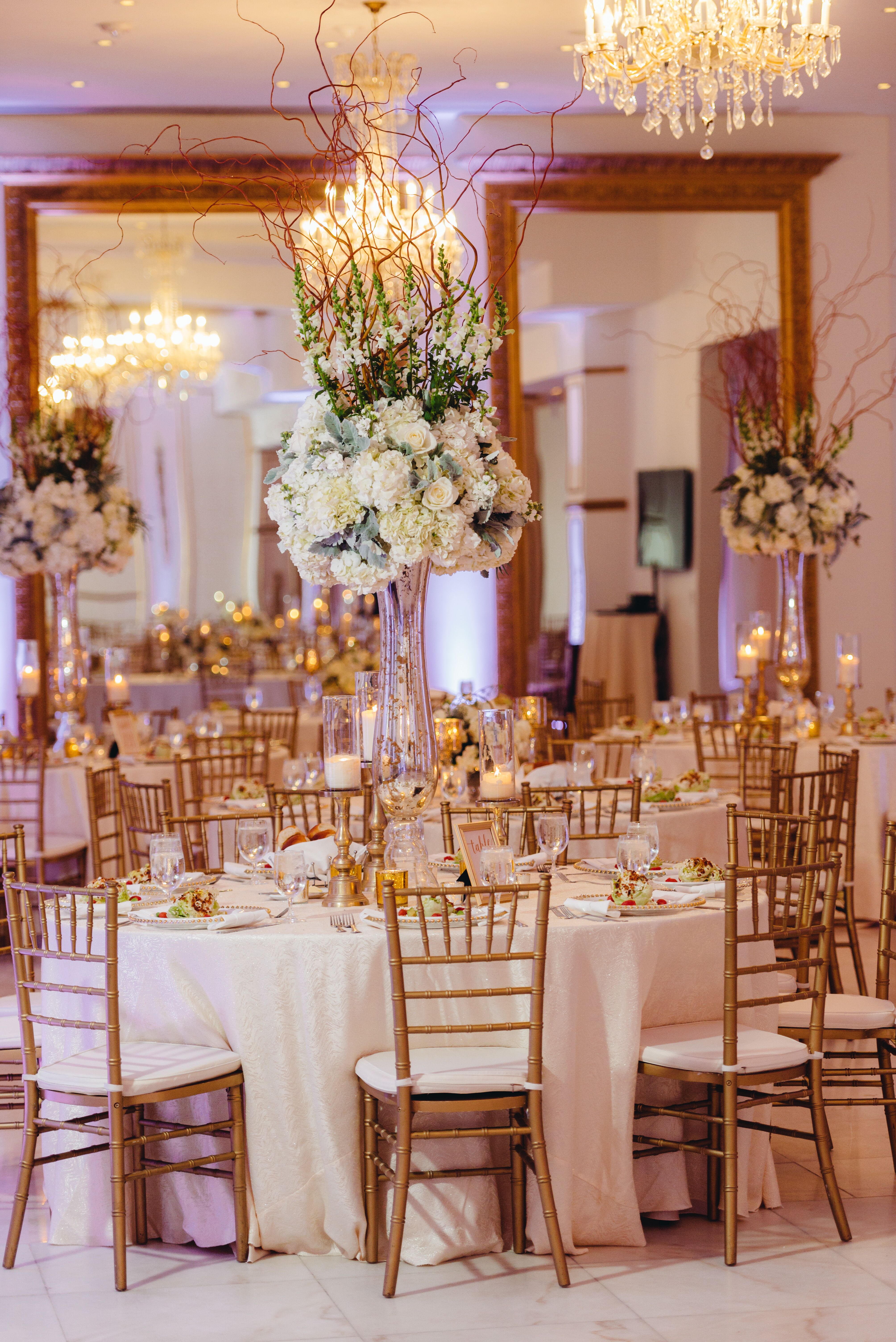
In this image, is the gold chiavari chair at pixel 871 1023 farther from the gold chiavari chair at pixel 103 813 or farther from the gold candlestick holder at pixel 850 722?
the gold candlestick holder at pixel 850 722

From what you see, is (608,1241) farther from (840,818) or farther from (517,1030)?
(840,818)

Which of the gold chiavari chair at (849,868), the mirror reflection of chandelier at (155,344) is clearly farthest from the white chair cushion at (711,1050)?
the mirror reflection of chandelier at (155,344)

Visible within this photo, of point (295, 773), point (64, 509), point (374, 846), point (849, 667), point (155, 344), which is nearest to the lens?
point (374, 846)

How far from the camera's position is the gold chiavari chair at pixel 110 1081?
12.3ft

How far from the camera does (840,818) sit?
19.1 ft

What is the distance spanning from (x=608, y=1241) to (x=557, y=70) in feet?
25.3

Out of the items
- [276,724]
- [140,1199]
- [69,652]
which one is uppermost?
[69,652]

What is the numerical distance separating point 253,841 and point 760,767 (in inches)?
158

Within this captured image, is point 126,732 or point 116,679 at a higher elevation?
point 116,679

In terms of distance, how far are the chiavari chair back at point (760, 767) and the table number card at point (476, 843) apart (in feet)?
6.94

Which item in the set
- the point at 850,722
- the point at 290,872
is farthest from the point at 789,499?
the point at 290,872

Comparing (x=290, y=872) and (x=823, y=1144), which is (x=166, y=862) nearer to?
(x=290, y=872)

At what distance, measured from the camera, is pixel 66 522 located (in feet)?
28.4

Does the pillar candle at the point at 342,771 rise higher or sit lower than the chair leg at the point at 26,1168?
higher
